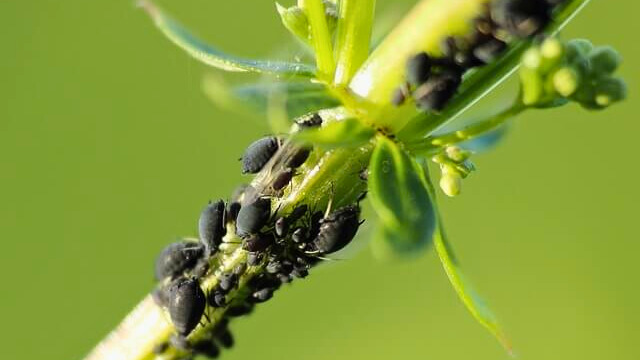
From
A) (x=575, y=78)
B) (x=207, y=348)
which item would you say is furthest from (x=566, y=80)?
(x=207, y=348)

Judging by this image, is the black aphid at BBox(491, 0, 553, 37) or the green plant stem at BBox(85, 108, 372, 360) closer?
the black aphid at BBox(491, 0, 553, 37)

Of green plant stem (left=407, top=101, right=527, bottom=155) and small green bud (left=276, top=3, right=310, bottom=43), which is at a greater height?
small green bud (left=276, top=3, right=310, bottom=43)

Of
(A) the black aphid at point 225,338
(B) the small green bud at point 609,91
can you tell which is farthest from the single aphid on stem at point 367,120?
(A) the black aphid at point 225,338

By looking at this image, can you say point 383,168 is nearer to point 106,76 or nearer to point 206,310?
point 206,310

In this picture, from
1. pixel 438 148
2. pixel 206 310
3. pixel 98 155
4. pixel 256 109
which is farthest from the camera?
pixel 98 155

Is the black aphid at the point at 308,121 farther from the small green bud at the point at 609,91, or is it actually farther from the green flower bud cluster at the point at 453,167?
the small green bud at the point at 609,91

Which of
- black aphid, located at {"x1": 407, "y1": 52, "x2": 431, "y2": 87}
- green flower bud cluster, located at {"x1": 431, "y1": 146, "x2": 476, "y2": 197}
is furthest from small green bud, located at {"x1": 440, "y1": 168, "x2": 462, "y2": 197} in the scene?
black aphid, located at {"x1": 407, "y1": 52, "x2": 431, "y2": 87}

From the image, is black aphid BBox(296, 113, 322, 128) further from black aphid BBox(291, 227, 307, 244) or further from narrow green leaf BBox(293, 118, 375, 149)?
black aphid BBox(291, 227, 307, 244)

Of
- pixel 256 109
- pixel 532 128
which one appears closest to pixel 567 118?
pixel 532 128
